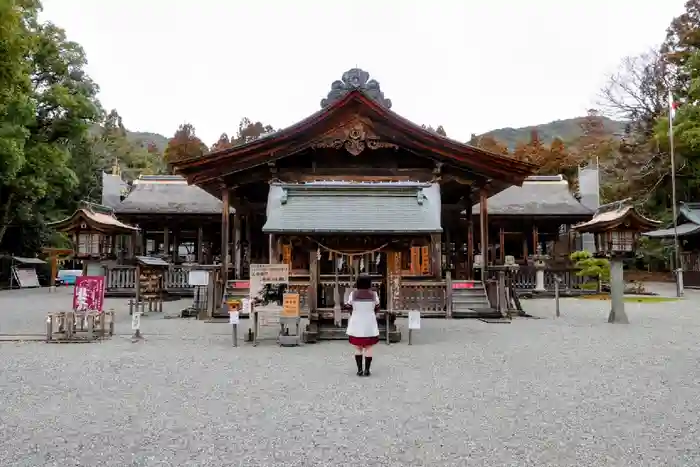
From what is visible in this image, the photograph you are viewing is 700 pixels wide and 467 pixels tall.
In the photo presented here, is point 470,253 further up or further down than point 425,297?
further up

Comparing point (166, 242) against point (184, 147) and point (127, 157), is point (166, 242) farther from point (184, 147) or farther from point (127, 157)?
point (184, 147)

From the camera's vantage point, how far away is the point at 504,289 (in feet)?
54.2

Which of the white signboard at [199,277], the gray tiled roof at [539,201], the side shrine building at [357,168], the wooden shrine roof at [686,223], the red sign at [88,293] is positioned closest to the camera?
the red sign at [88,293]

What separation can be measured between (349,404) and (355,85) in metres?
12.9

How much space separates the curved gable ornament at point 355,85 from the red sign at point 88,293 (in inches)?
344

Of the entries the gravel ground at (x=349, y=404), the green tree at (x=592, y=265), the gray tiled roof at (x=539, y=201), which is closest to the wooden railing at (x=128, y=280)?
the gray tiled roof at (x=539, y=201)

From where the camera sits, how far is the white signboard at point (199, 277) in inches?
660

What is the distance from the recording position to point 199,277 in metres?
Answer: 17.0

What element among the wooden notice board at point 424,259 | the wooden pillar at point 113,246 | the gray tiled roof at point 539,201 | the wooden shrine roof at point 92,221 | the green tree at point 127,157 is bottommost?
the wooden notice board at point 424,259

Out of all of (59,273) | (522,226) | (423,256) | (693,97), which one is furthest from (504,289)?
(59,273)

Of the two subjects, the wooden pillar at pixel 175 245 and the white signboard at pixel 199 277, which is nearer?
the white signboard at pixel 199 277

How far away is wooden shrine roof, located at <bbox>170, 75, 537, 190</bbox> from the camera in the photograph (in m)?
16.8

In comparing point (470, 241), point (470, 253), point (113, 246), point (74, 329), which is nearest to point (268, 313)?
point (74, 329)

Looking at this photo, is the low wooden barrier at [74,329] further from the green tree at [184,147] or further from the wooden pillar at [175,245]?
the green tree at [184,147]
